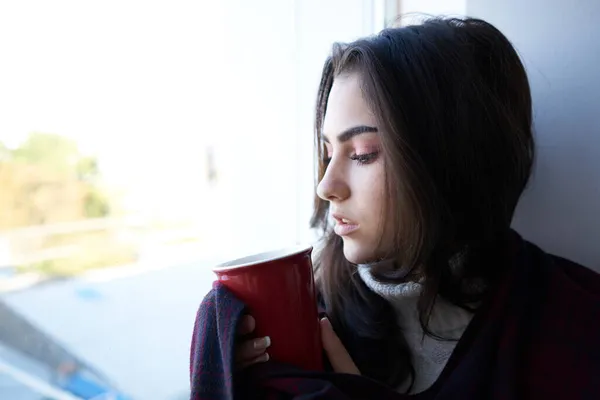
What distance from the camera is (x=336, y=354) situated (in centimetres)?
54

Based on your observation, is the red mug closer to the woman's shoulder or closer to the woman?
the woman

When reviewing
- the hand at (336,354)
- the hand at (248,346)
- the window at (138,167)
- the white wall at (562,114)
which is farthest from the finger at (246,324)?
the white wall at (562,114)

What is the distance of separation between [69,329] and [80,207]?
0.51 ft

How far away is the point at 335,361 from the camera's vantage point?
54 cm

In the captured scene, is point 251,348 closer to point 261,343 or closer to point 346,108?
point 261,343

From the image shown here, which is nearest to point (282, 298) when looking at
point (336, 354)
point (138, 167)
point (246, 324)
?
point (246, 324)

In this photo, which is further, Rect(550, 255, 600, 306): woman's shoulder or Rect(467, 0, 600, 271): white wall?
Rect(467, 0, 600, 271): white wall

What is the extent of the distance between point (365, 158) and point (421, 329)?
0.25 meters

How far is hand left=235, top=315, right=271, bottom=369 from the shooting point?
437 millimetres

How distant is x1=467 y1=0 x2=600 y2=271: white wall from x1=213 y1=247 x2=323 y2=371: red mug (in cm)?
40

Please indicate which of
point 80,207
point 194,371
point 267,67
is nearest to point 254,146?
point 267,67

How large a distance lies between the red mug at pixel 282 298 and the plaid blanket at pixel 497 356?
14 millimetres

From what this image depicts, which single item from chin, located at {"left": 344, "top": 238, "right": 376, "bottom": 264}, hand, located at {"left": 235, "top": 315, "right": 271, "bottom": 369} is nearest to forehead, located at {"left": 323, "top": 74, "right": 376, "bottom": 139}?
chin, located at {"left": 344, "top": 238, "right": 376, "bottom": 264}

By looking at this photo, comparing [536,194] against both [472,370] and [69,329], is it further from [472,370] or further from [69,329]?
[69,329]
